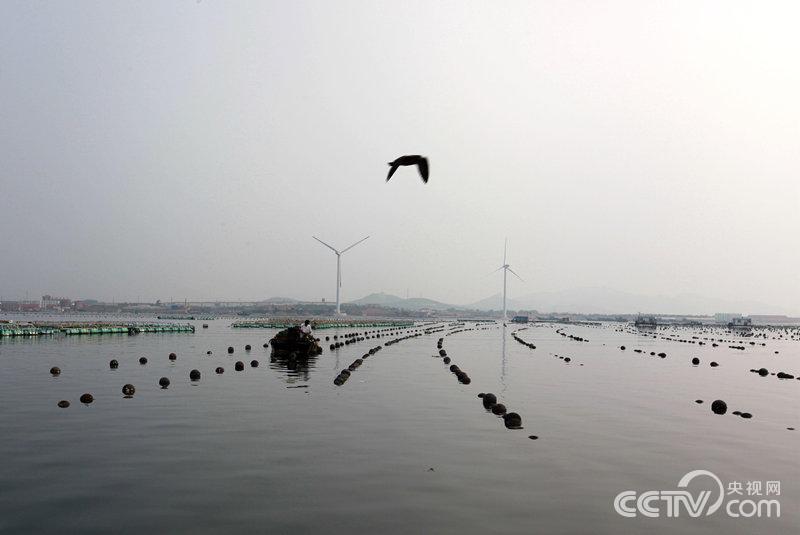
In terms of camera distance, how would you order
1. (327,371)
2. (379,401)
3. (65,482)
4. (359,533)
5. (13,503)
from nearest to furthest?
(359,533) < (13,503) < (65,482) < (379,401) < (327,371)

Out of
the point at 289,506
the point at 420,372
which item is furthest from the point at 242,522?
the point at 420,372

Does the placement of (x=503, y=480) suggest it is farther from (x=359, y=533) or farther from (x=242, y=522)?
(x=242, y=522)

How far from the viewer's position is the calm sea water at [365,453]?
A: 1473cm

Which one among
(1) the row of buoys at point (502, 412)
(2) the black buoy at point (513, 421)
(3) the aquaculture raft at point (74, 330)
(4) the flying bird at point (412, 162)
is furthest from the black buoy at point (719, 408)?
(3) the aquaculture raft at point (74, 330)

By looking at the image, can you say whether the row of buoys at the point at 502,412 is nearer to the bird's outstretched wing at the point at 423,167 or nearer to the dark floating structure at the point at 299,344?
the bird's outstretched wing at the point at 423,167

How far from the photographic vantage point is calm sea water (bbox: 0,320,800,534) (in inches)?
580

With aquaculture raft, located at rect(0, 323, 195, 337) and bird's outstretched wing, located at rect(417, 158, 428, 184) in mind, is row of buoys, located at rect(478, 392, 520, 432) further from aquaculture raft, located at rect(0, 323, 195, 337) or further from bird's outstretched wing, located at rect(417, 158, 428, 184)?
aquaculture raft, located at rect(0, 323, 195, 337)

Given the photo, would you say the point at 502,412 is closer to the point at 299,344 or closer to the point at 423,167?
the point at 423,167

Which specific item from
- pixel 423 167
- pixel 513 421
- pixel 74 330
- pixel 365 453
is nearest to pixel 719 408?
pixel 513 421

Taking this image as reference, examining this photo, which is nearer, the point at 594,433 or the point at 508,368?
the point at 594,433

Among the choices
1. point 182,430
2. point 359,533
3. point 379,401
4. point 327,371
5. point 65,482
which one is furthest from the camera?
point 327,371

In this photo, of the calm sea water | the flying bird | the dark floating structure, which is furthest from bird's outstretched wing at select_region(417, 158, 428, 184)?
the dark floating structure

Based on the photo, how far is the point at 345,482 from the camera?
57.2 ft

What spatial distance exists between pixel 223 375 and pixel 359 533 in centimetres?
3214
